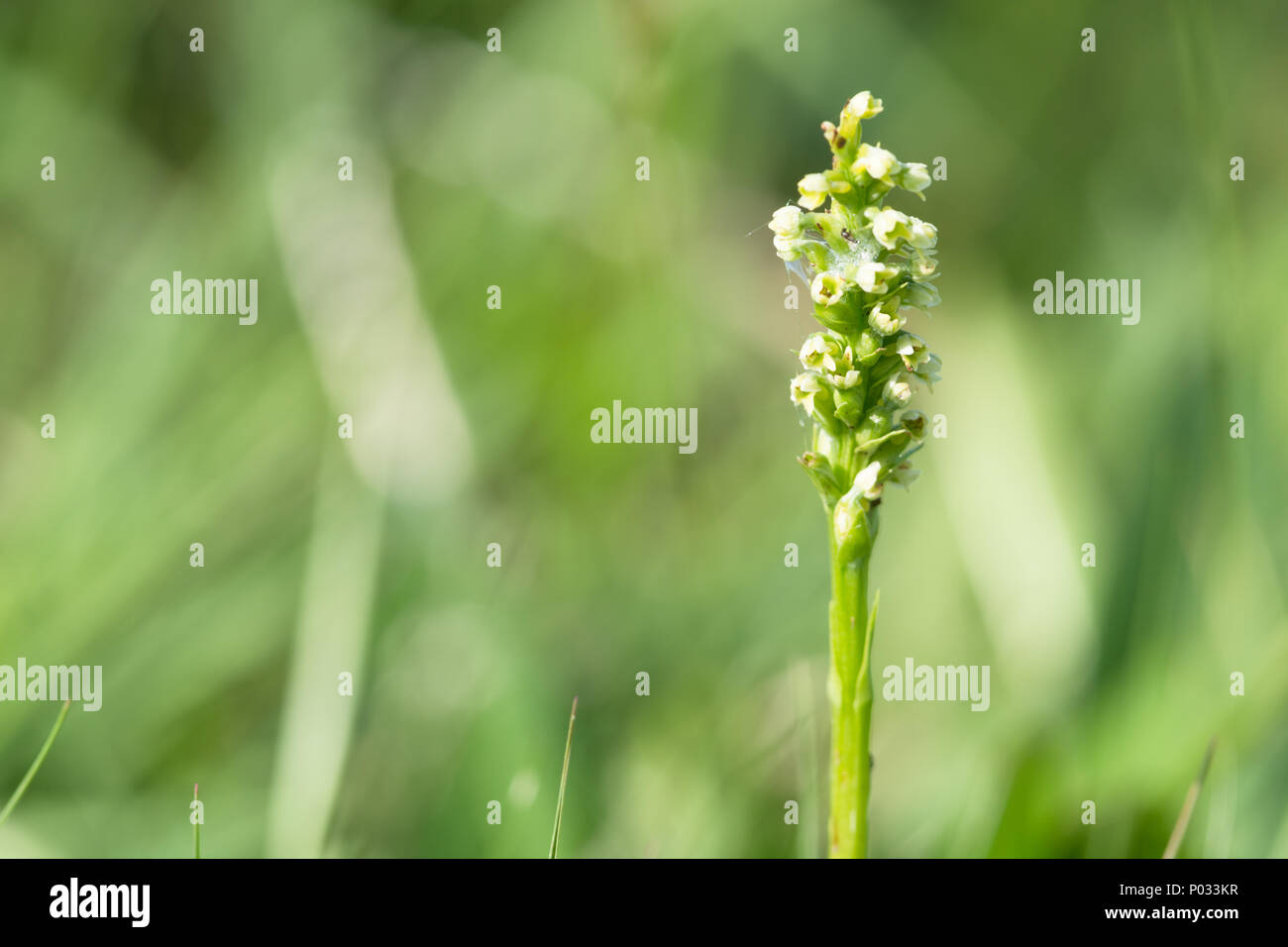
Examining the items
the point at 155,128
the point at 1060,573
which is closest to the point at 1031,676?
the point at 1060,573

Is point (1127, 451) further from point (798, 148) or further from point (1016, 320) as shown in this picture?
point (798, 148)

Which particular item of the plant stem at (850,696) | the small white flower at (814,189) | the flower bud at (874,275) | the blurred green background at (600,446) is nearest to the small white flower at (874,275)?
the flower bud at (874,275)

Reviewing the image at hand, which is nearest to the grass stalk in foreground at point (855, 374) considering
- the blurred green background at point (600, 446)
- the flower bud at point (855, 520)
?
the flower bud at point (855, 520)

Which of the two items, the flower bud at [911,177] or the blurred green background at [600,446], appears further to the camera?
the blurred green background at [600,446]

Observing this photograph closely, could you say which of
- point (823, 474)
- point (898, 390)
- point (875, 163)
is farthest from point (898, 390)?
point (875, 163)

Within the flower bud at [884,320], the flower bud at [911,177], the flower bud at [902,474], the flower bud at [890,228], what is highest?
the flower bud at [911,177]

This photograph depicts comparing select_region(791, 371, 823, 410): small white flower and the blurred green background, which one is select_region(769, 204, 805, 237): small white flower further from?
the blurred green background

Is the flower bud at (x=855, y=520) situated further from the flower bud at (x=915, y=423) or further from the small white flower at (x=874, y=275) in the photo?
the small white flower at (x=874, y=275)

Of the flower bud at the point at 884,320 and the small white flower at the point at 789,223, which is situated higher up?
the small white flower at the point at 789,223

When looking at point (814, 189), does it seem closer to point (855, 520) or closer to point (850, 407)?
point (850, 407)
